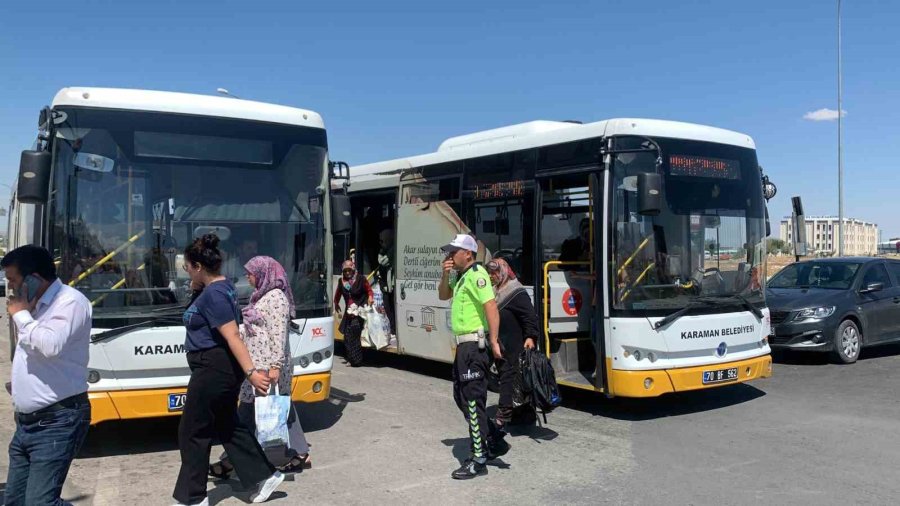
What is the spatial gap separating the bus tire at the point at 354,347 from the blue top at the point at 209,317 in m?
7.11

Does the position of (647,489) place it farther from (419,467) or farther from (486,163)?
(486,163)

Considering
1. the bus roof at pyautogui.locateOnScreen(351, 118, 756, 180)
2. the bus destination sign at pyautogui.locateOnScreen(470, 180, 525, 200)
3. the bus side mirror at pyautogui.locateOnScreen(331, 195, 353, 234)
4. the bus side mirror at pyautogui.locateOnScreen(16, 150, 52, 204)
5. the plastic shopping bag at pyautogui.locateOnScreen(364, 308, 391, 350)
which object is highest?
the bus roof at pyautogui.locateOnScreen(351, 118, 756, 180)

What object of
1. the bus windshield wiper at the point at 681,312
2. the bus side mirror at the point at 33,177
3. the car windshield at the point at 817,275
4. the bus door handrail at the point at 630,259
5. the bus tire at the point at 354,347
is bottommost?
the bus tire at the point at 354,347

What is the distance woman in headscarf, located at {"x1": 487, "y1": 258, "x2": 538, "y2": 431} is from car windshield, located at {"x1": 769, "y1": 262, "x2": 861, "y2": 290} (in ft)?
25.9

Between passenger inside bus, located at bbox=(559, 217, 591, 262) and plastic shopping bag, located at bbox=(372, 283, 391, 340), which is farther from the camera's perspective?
plastic shopping bag, located at bbox=(372, 283, 391, 340)

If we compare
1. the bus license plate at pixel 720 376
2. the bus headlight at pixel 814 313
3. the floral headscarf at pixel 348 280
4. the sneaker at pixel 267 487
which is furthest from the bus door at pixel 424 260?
the bus headlight at pixel 814 313

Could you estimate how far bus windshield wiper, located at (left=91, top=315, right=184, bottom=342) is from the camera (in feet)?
20.5

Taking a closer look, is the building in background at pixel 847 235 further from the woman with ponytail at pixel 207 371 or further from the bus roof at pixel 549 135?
the woman with ponytail at pixel 207 371

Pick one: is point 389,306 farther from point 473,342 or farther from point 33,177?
point 33,177

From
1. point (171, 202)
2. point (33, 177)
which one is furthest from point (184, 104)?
point (33, 177)

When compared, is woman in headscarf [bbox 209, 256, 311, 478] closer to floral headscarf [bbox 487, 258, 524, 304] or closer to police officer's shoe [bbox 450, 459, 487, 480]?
police officer's shoe [bbox 450, 459, 487, 480]

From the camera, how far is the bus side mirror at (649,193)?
24.3ft

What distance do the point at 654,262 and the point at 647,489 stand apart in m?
2.90

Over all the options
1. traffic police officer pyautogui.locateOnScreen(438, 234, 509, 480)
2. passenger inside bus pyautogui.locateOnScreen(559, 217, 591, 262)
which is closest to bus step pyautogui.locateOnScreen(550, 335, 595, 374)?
passenger inside bus pyautogui.locateOnScreen(559, 217, 591, 262)
